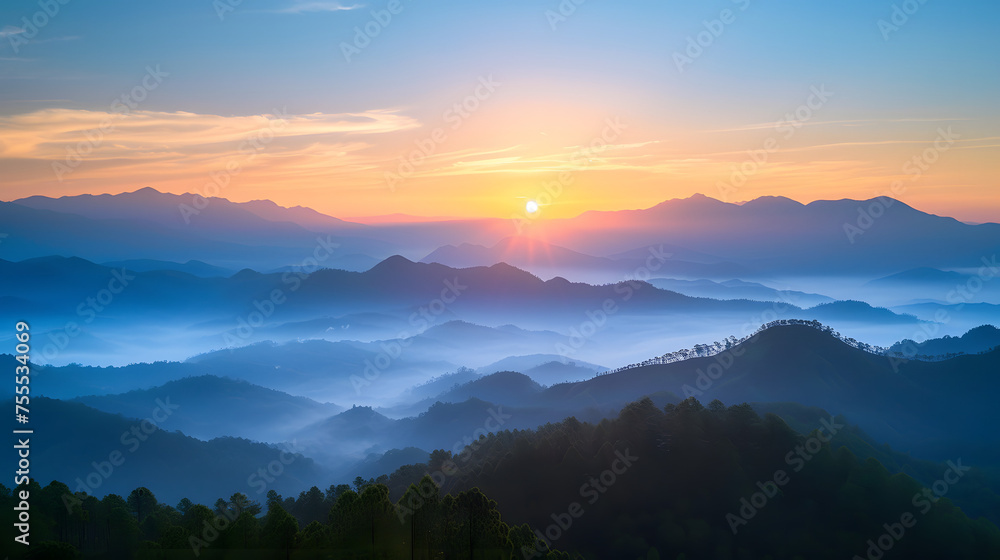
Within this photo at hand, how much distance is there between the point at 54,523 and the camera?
6197 centimetres

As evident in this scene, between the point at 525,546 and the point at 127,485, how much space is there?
17801 cm

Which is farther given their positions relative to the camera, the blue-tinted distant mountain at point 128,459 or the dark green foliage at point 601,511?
the blue-tinted distant mountain at point 128,459

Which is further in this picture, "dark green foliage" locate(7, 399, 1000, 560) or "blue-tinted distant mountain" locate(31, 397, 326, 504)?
"blue-tinted distant mountain" locate(31, 397, 326, 504)

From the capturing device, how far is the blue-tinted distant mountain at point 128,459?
180625mm

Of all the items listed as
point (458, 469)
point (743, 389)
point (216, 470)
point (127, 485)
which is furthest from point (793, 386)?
point (127, 485)

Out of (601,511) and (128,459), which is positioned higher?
(128,459)

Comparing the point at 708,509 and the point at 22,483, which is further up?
the point at 22,483

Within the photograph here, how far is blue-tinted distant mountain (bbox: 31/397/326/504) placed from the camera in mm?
180625

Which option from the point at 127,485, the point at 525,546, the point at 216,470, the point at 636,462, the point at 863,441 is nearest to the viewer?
the point at 525,546

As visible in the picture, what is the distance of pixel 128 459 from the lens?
186 metres

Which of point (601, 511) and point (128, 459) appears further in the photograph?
point (128, 459)

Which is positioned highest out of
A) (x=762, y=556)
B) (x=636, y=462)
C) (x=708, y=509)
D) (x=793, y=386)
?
(x=793, y=386)

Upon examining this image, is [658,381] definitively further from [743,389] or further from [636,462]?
[636,462]

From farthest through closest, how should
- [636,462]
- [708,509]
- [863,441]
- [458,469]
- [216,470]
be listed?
[216,470] < [863,441] < [458,469] < [636,462] < [708,509]
